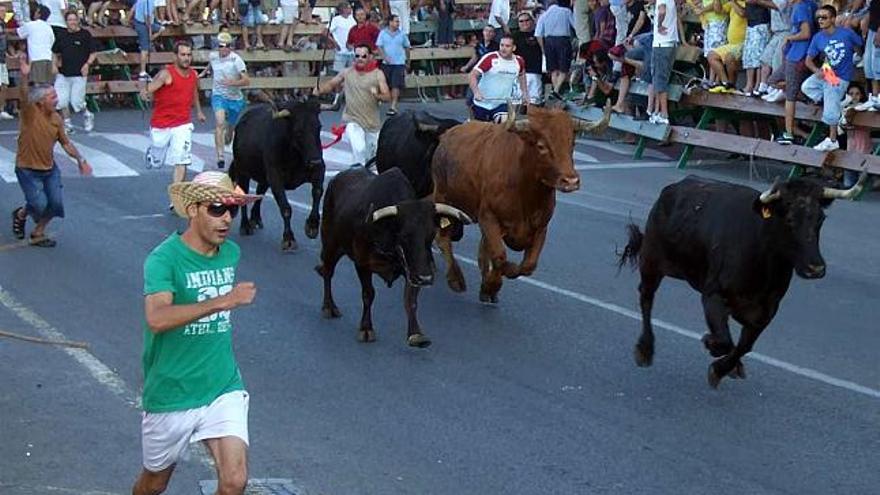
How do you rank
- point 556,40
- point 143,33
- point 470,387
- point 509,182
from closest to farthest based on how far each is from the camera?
point 470,387 < point 509,182 < point 556,40 < point 143,33

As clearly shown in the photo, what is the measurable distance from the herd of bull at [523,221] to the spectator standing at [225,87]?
17.0 ft

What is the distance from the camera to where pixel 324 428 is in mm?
9211

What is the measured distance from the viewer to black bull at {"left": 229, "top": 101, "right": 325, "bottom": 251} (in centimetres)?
1573

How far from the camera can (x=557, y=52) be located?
26688 mm

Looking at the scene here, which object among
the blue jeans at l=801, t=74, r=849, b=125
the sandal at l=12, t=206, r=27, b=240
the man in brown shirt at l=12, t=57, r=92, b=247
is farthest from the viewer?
the blue jeans at l=801, t=74, r=849, b=125

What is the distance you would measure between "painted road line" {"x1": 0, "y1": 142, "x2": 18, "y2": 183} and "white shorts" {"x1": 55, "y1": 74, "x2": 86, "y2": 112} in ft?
14.0

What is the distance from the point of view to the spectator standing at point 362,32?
28.1 m

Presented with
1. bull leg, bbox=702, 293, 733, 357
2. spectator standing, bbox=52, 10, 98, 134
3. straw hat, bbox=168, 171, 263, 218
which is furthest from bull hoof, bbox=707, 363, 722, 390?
spectator standing, bbox=52, 10, 98, 134

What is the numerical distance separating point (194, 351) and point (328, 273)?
5695 mm

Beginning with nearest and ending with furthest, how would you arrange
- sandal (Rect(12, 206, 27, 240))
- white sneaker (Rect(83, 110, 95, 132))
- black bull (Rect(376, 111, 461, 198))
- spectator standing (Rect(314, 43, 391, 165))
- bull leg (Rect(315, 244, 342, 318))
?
bull leg (Rect(315, 244, 342, 318)), black bull (Rect(376, 111, 461, 198)), sandal (Rect(12, 206, 27, 240)), spectator standing (Rect(314, 43, 391, 165)), white sneaker (Rect(83, 110, 95, 132))

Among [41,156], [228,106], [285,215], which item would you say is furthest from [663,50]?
[41,156]

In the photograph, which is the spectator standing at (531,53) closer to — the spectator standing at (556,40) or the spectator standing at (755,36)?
the spectator standing at (556,40)

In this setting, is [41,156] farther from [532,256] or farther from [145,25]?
[145,25]

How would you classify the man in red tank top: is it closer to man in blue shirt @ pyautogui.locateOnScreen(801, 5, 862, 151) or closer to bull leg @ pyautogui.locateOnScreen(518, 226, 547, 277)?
bull leg @ pyautogui.locateOnScreen(518, 226, 547, 277)
